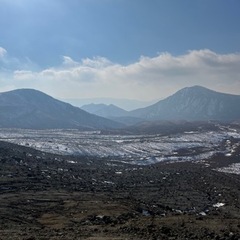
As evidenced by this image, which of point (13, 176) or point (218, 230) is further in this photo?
point (13, 176)

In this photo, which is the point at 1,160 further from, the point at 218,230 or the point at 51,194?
the point at 218,230

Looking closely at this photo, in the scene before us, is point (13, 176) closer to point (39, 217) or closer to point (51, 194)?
point (51, 194)

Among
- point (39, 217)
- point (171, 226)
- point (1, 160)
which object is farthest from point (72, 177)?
point (171, 226)

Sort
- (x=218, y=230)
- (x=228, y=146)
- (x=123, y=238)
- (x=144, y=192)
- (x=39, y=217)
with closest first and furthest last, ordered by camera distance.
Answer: (x=123, y=238)
(x=218, y=230)
(x=39, y=217)
(x=144, y=192)
(x=228, y=146)

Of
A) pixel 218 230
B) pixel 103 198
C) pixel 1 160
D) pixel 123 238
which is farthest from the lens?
pixel 1 160

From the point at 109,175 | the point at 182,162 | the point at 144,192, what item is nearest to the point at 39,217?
the point at 144,192

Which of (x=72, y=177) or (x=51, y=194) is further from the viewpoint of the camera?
(x=72, y=177)
